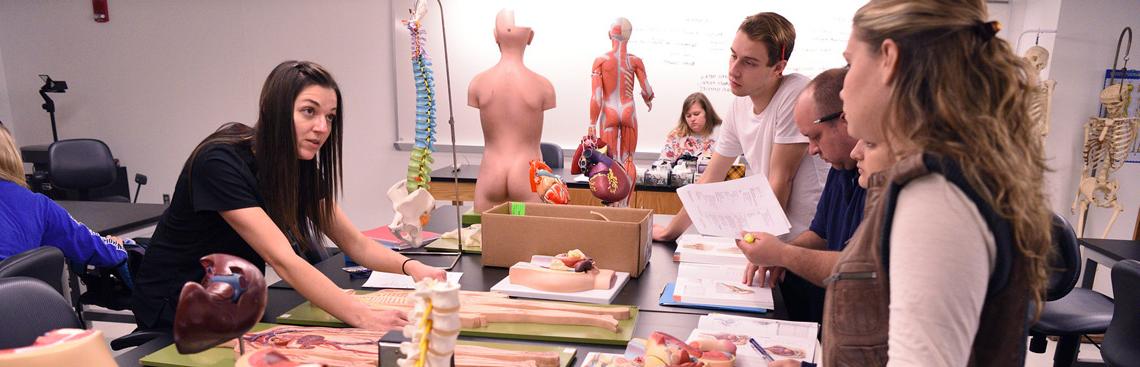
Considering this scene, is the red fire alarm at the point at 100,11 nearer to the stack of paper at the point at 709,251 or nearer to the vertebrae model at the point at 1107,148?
the stack of paper at the point at 709,251

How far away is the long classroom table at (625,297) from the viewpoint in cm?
148

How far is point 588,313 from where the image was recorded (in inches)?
63.9

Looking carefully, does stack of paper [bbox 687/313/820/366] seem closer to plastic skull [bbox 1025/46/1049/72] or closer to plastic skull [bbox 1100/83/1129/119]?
plastic skull [bbox 1025/46/1049/72]

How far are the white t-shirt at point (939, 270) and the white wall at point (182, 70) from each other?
17.5ft

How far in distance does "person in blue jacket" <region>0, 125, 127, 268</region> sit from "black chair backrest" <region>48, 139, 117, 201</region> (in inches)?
115

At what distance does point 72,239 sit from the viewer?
2.58 metres

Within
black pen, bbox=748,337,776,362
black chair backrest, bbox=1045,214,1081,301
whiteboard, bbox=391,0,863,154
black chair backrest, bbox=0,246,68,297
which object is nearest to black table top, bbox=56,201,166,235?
black chair backrest, bbox=0,246,68,297

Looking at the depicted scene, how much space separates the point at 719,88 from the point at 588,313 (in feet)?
13.6

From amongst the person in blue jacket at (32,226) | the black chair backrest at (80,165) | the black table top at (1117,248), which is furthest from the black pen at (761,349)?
the black chair backrest at (80,165)

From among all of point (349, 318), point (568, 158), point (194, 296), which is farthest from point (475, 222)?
point (568, 158)

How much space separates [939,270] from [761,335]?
798mm

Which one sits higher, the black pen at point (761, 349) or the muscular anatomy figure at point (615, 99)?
the muscular anatomy figure at point (615, 99)

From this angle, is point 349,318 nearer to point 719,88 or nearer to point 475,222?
point 475,222

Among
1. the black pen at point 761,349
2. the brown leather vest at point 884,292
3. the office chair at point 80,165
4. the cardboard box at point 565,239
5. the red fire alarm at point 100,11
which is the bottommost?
the office chair at point 80,165
